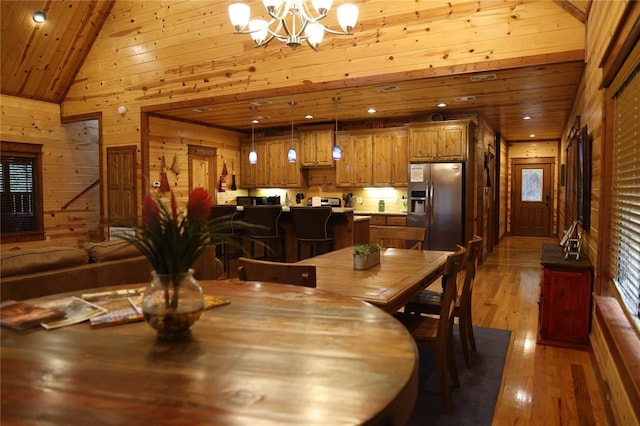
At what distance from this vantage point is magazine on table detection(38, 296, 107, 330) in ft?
4.34

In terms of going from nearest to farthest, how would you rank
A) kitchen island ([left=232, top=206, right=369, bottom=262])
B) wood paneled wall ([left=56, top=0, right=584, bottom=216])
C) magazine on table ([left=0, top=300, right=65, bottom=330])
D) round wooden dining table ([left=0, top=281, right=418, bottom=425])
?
round wooden dining table ([left=0, top=281, right=418, bottom=425]) → magazine on table ([left=0, top=300, right=65, bottom=330]) → wood paneled wall ([left=56, top=0, right=584, bottom=216]) → kitchen island ([left=232, top=206, right=369, bottom=262])

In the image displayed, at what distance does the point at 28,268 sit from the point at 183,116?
5216 mm

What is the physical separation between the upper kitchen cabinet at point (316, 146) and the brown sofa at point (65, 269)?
5.35m

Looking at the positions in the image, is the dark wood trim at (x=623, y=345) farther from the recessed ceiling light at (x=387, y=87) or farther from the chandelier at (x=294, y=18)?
the recessed ceiling light at (x=387, y=87)

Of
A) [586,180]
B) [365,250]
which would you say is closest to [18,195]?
[365,250]

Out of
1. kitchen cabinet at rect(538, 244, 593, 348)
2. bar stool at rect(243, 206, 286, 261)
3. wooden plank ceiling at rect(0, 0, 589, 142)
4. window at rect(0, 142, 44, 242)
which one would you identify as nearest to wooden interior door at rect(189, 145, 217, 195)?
wooden plank ceiling at rect(0, 0, 589, 142)

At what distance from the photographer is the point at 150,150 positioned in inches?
269

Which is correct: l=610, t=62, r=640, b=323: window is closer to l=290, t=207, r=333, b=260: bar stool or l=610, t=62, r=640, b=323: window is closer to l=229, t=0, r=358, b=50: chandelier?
l=229, t=0, r=358, b=50: chandelier

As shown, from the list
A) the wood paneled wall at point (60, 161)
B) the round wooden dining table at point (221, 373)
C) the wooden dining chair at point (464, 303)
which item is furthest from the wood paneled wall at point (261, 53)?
the round wooden dining table at point (221, 373)

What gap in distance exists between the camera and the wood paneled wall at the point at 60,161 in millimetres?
6836

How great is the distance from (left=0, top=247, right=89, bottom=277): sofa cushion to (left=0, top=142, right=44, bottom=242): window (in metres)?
5.13

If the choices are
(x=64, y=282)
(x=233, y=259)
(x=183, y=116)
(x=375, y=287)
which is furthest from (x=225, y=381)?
(x=183, y=116)

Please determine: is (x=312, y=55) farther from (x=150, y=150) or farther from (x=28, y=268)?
(x=28, y=268)

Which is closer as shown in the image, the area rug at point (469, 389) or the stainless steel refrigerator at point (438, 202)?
the area rug at point (469, 389)
